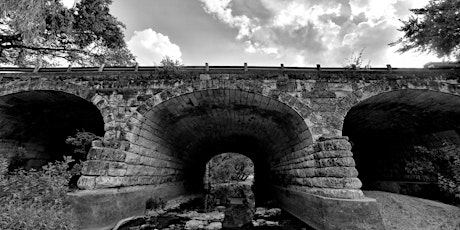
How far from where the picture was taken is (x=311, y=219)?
596 centimetres

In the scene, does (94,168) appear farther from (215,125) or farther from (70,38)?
(70,38)

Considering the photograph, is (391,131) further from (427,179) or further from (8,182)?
(8,182)

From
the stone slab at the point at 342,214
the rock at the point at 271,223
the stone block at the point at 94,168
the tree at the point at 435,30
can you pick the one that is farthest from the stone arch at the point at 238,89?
the tree at the point at 435,30

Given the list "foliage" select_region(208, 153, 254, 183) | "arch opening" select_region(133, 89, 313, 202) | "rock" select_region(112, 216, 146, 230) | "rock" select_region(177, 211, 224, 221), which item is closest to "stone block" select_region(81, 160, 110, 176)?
"arch opening" select_region(133, 89, 313, 202)

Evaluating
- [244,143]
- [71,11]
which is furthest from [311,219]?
[71,11]

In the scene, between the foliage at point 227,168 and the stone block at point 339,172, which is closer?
the stone block at point 339,172

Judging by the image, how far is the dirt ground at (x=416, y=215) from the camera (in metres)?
5.08

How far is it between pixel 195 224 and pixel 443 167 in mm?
8870

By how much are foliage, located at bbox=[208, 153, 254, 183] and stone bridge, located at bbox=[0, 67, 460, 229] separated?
17.0m

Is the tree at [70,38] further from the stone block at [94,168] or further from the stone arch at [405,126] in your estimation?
the stone arch at [405,126]

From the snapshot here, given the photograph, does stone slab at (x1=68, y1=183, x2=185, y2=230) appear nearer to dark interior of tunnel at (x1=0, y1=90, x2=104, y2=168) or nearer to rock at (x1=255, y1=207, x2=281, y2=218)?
dark interior of tunnel at (x1=0, y1=90, x2=104, y2=168)

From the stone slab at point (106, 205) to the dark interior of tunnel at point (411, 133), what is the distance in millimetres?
7954

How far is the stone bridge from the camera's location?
218 inches

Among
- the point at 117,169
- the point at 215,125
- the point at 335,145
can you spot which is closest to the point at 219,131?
the point at 215,125
